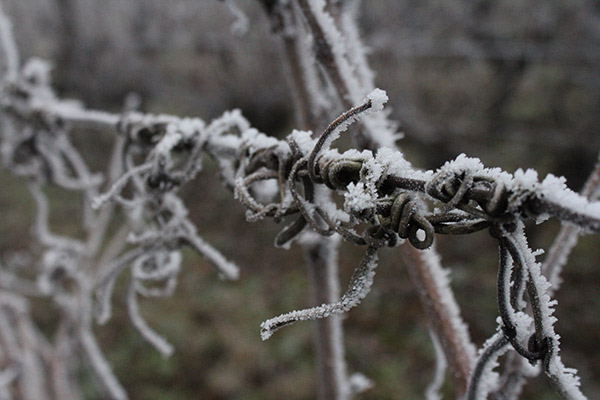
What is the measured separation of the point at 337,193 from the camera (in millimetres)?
486

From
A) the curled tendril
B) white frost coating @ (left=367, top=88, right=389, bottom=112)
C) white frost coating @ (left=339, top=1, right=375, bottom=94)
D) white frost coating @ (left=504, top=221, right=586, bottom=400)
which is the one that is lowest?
white frost coating @ (left=504, top=221, right=586, bottom=400)

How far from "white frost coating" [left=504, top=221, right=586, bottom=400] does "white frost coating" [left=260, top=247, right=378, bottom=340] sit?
0.11 meters

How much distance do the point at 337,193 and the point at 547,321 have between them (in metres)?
0.22

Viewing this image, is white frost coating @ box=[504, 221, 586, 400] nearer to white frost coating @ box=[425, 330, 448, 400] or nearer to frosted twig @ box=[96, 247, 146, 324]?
white frost coating @ box=[425, 330, 448, 400]

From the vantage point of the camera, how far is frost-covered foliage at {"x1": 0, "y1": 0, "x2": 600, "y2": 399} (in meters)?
0.35

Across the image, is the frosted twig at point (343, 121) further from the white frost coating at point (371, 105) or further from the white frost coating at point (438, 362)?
the white frost coating at point (438, 362)

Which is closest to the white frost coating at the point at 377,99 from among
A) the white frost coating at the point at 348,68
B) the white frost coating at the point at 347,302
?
the white frost coating at the point at 347,302

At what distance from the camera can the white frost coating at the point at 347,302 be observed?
0.39 metres

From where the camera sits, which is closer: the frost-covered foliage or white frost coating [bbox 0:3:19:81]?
the frost-covered foliage

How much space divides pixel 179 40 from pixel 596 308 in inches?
211

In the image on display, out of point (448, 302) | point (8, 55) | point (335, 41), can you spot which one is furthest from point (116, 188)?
point (8, 55)

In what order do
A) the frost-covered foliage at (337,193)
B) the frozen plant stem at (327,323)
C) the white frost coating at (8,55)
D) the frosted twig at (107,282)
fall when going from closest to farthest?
the frost-covered foliage at (337,193), the frosted twig at (107,282), the frozen plant stem at (327,323), the white frost coating at (8,55)

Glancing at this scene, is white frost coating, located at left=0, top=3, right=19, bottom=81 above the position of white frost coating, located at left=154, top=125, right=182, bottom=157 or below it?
above

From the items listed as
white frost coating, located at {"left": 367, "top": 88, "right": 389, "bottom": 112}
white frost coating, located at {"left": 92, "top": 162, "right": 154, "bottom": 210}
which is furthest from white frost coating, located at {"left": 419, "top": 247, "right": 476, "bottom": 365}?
white frost coating, located at {"left": 92, "top": 162, "right": 154, "bottom": 210}
